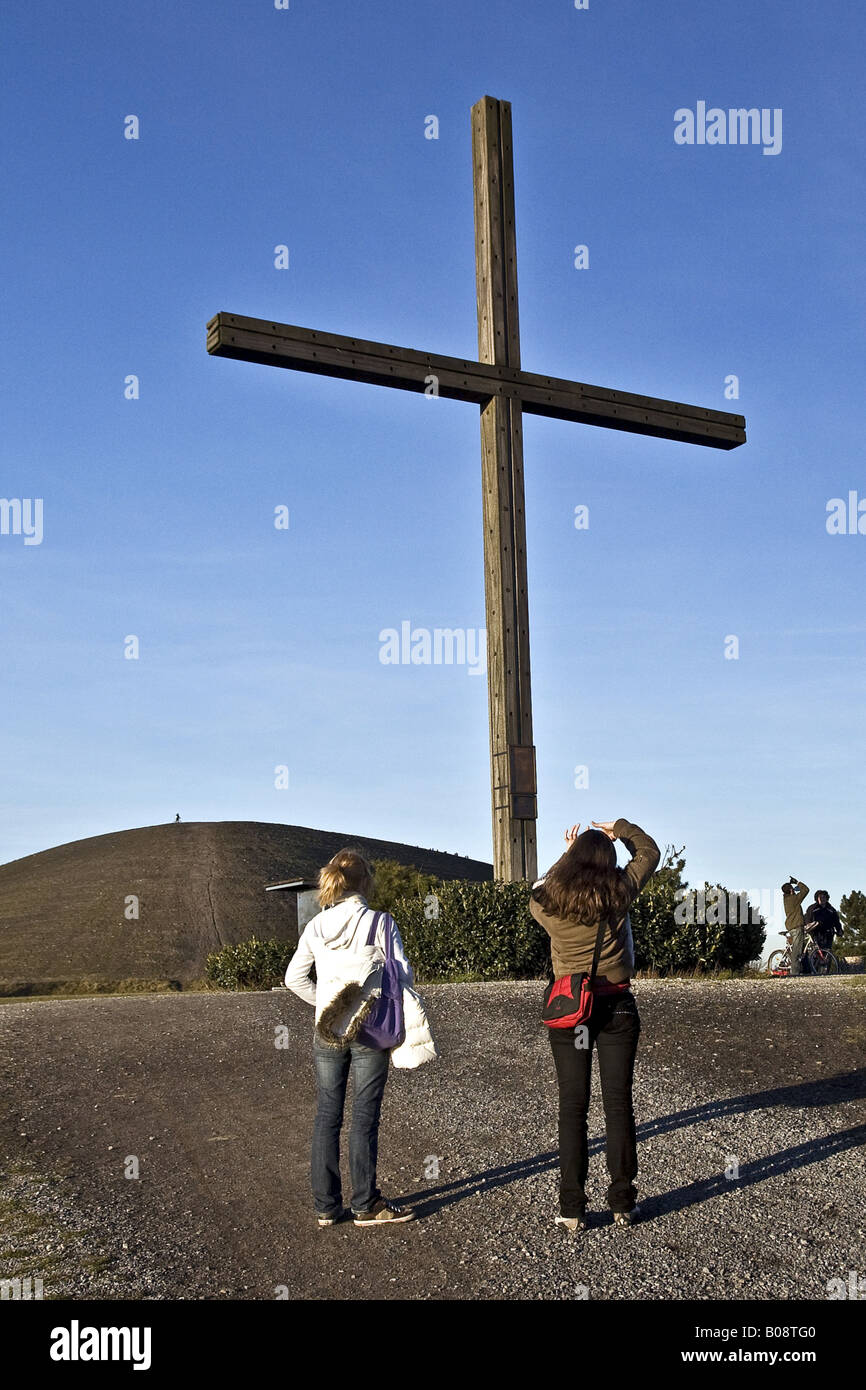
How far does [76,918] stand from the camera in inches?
2052

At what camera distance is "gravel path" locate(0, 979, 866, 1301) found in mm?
5789

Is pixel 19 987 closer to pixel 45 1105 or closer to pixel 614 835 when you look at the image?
pixel 45 1105

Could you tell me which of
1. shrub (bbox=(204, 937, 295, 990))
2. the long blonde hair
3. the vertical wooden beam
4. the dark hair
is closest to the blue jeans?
the long blonde hair

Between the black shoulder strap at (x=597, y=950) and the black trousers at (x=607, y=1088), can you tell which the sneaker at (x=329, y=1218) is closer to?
the black trousers at (x=607, y=1088)

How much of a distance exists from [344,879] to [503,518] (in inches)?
395

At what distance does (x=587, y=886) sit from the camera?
21.0 ft

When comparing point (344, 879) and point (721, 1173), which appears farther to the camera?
point (721, 1173)

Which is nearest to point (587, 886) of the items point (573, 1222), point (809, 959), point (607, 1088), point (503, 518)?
point (607, 1088)

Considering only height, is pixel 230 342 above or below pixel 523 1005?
above

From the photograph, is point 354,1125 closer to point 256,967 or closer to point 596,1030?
point 596,1030

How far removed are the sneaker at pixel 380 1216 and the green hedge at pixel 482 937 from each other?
8.66 meters
